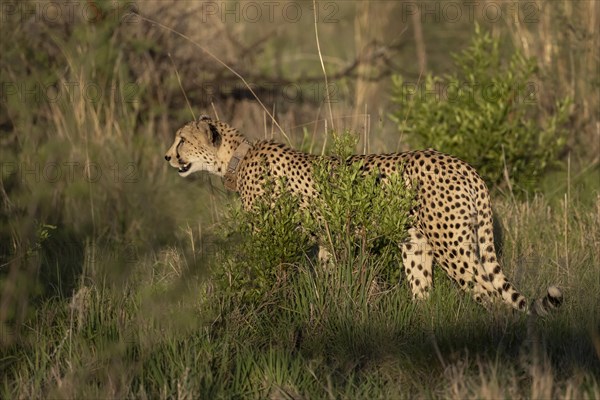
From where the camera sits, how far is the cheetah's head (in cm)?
593

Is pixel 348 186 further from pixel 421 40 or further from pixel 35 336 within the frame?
pixel 421 40

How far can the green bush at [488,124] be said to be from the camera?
705cm

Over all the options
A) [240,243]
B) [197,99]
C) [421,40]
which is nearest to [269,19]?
[421,40]

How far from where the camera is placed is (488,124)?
23.0 ft

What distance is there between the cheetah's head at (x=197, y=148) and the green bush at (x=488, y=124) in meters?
1.54

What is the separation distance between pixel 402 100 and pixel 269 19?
4603 millimetres

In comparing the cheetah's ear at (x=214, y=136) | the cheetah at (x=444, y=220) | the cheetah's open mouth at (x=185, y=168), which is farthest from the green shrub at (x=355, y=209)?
the cheetah's open mouth at (x=185, y=168)

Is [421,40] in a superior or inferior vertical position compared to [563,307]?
superior

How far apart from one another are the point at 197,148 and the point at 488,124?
2140mm

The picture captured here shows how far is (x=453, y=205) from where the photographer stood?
4891 mm

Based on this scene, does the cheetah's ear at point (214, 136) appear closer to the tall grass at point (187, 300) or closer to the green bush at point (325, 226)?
the tall grass at point (187, 300)

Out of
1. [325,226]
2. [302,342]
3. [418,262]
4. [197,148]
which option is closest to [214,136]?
[197,148]

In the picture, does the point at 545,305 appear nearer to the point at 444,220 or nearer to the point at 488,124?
the point at 444,220

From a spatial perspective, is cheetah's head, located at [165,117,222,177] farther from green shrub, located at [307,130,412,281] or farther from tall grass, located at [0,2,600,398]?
green shrub, located at [307,130,412,281]
